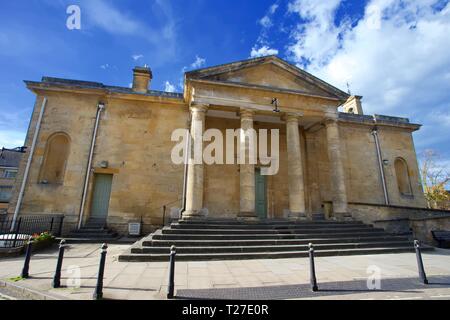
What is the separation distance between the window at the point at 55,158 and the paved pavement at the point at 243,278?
572 centimetres

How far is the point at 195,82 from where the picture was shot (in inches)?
439

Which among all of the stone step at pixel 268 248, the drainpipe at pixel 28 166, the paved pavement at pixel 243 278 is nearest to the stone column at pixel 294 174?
the stone step at pixel 268 248

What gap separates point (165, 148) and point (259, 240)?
7.20 metres

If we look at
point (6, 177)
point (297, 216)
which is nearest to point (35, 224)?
point (297, 216)

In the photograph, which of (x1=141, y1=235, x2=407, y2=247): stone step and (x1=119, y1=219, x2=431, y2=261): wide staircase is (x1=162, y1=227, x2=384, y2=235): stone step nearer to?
(x1=119, y1=219, x2=431, y2=261): wide staircase

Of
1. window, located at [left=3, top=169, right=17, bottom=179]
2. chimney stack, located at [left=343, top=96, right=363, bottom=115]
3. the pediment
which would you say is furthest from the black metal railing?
window, located at [left=3, top=169, right=17, bottom=179]

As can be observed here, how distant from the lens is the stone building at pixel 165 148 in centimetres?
1115

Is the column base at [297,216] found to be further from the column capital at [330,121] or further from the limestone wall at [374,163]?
the limestone wall at [374,163]

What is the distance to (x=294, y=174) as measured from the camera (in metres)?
11.3

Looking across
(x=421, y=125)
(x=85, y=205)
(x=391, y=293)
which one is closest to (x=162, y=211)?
(x=85, y=205)

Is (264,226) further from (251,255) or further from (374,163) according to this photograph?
(374,163)

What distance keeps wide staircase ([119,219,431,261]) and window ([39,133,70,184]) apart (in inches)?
283
